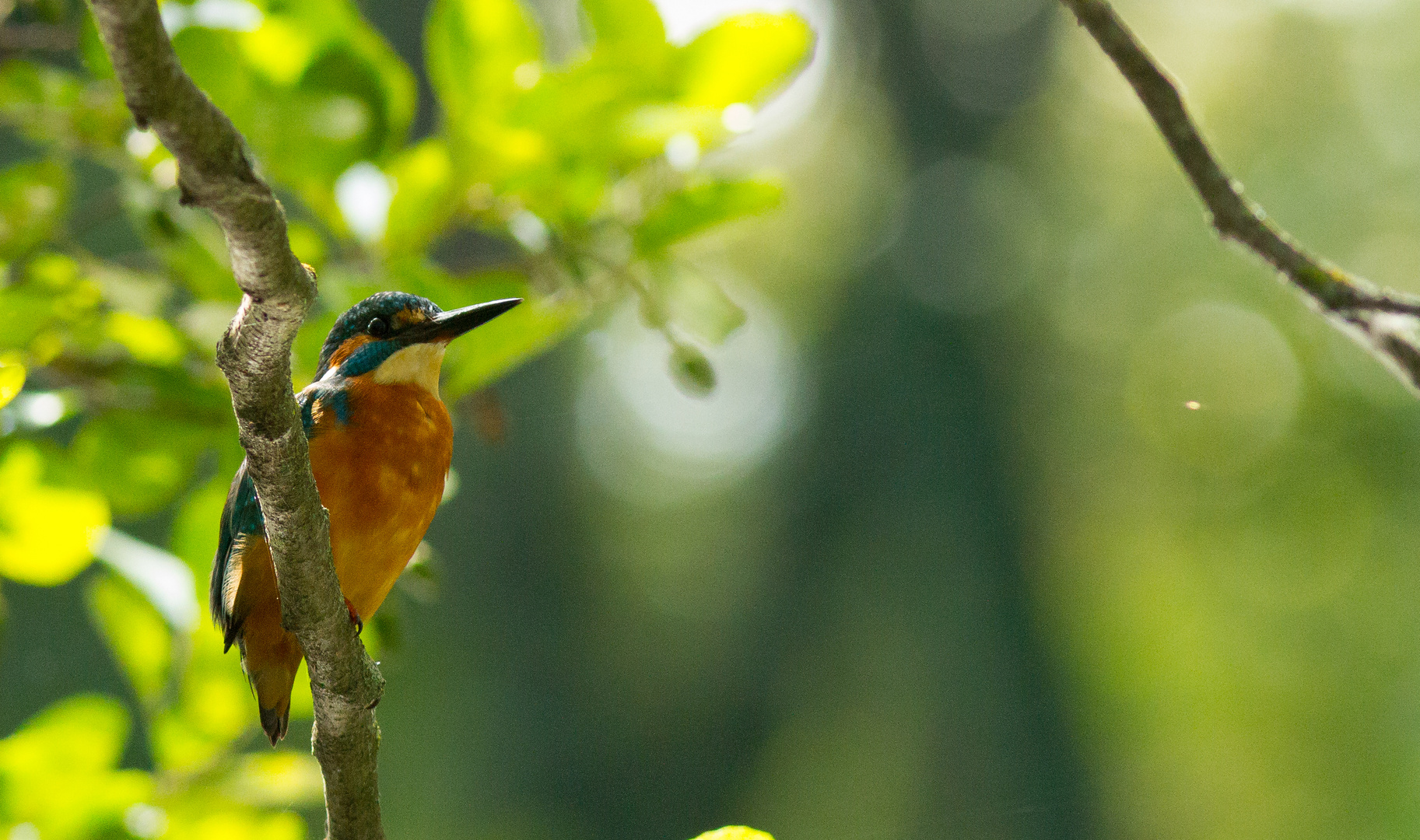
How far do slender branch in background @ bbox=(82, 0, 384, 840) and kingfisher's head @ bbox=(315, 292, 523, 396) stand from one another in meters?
0.43

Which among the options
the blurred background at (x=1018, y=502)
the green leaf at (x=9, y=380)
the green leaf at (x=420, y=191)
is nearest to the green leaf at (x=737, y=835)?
the green leaf at (x=9, y=380)

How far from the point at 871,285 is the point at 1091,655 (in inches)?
128

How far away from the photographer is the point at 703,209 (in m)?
1.26

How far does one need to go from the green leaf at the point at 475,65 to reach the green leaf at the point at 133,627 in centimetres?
64

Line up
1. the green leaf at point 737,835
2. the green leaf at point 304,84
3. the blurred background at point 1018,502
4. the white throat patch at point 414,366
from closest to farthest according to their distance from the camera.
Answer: the green leaf at point 737,835 < the green leaf at point 304,84 < the white throat patch at point 414,366 < the blurred background at point 1018,502


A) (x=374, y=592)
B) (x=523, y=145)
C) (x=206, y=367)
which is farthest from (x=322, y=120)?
(x=374, y=592)

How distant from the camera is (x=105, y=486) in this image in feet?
4.47

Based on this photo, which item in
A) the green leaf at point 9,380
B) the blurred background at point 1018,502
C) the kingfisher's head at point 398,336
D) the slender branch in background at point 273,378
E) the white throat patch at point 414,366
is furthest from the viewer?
the blurred background at point 1018,502

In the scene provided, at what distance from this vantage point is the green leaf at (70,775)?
121cm

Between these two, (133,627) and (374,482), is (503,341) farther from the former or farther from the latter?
(133,627)

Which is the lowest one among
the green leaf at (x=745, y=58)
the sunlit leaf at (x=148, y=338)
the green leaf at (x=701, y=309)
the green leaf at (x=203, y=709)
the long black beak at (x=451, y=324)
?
the green leaf at (x=203, y=709)

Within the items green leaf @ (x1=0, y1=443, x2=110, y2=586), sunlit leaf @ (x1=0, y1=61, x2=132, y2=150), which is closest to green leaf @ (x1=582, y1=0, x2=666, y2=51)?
sunlit leaf @ (x1=0, y1=61, x2=132, y2=150)

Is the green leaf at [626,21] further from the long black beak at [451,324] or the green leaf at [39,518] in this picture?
the green leaf at [39,518]

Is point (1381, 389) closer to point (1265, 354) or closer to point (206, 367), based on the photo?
point (1265, 354)
